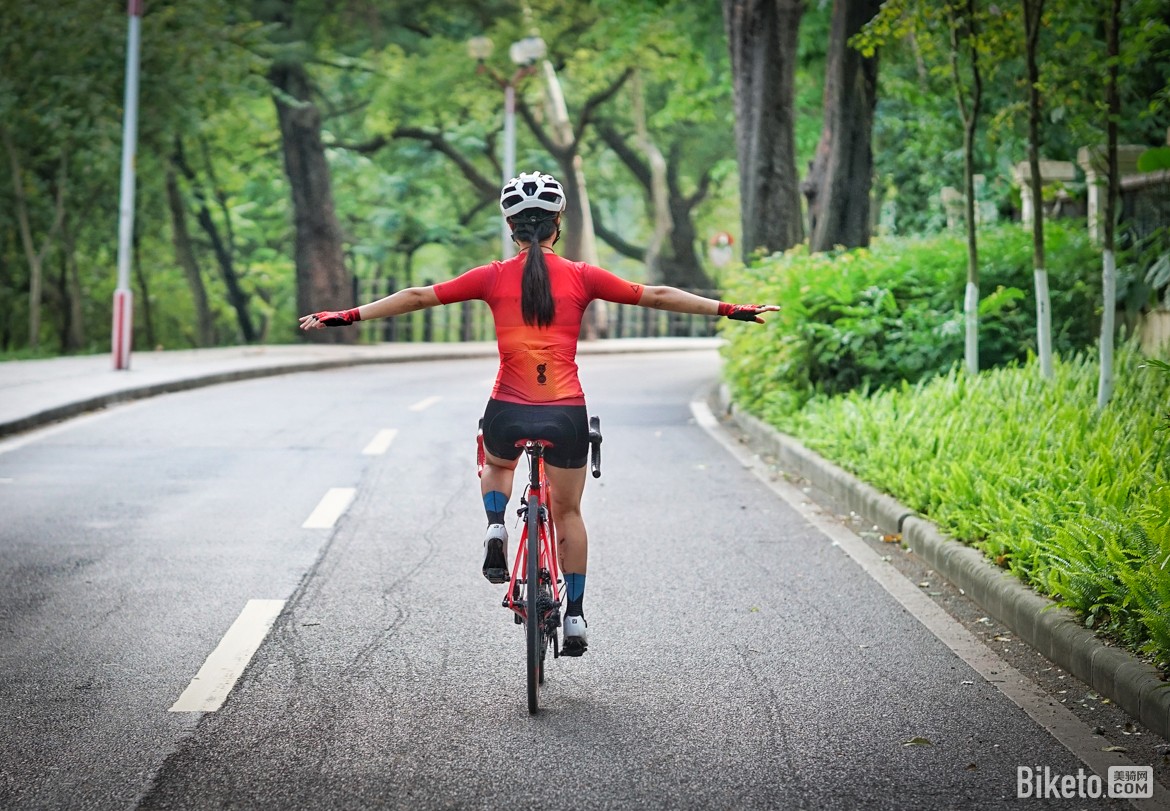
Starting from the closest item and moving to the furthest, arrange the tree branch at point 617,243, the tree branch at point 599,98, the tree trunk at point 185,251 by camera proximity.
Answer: the tree trunk at point 185,251
the tree branch at point 599,98
the tree branch at point 617,243

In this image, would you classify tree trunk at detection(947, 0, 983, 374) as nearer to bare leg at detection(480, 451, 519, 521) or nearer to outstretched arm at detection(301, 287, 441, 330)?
bare leg at detection(480, 451, 519, 521)

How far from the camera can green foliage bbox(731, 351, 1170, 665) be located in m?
5.82

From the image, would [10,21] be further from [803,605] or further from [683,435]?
[803,605]

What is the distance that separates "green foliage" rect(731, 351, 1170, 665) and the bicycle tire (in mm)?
2102

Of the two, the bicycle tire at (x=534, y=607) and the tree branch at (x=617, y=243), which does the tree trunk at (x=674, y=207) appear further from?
the bicycle tire at (x=534, y=607)

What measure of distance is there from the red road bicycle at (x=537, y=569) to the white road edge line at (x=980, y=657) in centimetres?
167

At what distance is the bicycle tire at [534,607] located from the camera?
196 inches

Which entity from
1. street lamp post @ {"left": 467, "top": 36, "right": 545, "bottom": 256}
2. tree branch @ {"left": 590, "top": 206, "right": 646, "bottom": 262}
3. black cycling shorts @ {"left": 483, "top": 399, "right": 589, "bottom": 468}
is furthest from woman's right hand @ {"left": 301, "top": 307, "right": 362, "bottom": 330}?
tree branch @ {"left": 590, "top": 206, "right": 646, "bottom": 262}

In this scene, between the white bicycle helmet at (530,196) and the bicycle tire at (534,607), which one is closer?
the bicycle tire at (534,607)

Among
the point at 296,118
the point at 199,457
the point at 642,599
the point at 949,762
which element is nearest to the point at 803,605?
the point at 642,599

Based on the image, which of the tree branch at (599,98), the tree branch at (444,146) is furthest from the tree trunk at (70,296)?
the tree branch at (599,98)

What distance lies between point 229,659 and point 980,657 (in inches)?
115

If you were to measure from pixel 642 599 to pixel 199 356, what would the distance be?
2007 cm

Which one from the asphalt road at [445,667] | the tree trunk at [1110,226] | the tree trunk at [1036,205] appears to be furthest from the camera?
the tree trunk at [1036,205]
